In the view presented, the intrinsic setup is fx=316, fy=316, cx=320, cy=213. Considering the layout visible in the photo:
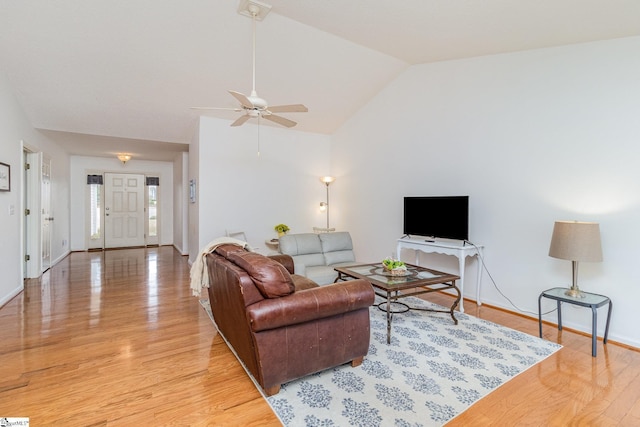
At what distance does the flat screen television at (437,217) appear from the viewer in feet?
12.8

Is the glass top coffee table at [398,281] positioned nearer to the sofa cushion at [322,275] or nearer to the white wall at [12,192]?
the sofa cushion at [322,275]

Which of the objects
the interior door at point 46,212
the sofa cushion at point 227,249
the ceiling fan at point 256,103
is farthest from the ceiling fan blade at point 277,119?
the interior door at point 46,212

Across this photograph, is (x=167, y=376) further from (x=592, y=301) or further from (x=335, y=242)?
(x=592, y=301)

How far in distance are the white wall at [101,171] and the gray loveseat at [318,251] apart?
6.23 m

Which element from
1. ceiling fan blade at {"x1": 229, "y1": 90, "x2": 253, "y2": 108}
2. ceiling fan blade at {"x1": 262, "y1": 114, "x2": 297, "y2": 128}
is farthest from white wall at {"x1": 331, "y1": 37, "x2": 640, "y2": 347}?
ceiling fan blade at {"x1": 229, "y1": 90, "x2": 253, "y2": 108}

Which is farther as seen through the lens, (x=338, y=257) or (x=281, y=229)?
(x=281, y=229)

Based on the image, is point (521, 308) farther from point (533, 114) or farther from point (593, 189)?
point (533, 114)

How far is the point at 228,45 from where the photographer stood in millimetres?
3727

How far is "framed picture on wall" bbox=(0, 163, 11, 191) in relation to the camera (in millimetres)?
3752

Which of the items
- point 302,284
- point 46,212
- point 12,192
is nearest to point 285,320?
point 302,284

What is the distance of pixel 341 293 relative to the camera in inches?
88.1

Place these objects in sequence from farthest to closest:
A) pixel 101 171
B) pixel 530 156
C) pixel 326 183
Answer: pixel 101 171 → pixel 326 183 → pixel 530 156

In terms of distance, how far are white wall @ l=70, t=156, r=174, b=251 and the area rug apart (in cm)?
787

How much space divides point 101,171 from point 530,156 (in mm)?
9480
